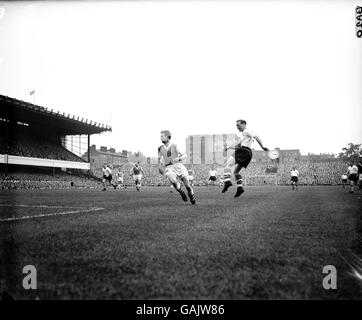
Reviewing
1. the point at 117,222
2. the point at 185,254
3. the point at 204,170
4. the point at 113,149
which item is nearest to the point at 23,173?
the point at 204,170

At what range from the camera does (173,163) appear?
9.04m

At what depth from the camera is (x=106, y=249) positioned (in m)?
3.37

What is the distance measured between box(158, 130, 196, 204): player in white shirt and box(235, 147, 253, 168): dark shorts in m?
1.73

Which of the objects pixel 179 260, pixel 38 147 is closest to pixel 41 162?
pixel 38 147

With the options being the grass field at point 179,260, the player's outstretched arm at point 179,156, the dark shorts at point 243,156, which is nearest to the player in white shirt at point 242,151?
the dark shorts at point 243,156

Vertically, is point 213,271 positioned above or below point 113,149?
below

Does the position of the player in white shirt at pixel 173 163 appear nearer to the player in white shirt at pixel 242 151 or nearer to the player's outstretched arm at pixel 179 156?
the player's outstretched arm at pixel 179 156

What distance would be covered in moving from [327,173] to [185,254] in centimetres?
4567

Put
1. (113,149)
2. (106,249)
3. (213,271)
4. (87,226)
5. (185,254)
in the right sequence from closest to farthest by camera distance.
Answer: (213,271) < (185,254) < (106,249) < (87,226) < (113,149)

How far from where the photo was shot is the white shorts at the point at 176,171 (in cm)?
901

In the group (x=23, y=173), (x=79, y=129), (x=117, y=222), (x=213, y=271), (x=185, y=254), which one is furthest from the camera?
(x=79, y=129)

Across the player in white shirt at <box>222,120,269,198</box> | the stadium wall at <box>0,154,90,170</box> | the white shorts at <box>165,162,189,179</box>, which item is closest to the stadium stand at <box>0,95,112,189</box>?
the stadium wall at <box>0,154,90,170</box>
